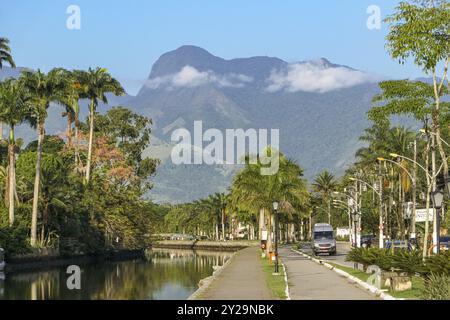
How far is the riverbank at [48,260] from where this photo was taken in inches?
2601

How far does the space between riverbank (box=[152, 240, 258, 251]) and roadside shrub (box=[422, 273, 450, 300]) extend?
105 m

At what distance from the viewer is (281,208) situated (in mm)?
71188

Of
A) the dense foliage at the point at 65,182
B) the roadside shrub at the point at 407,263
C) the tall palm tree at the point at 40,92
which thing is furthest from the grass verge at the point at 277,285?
the tall palm tree at the point at 40,92

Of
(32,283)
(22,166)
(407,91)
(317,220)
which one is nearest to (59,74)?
(22,166)

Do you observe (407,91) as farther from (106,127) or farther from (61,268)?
(106,127)

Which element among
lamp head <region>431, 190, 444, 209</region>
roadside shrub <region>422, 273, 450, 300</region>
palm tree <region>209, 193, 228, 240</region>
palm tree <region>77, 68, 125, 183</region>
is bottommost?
roadside shrub <region>422, 273, 450, 300</region>

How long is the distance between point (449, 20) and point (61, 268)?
1742 inches

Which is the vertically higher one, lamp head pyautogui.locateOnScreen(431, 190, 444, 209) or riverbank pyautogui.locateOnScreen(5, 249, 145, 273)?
lamp head pyautogui.locateOnScreen(431, 190, 444, 209)

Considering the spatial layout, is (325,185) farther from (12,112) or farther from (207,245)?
(12,112)

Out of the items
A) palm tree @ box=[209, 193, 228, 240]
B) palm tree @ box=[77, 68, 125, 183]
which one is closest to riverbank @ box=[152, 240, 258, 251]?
palm tree @ box=[209, 193, 228, 240]

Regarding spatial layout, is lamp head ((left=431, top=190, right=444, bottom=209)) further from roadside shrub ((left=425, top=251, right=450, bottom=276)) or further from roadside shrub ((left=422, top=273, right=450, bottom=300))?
roadside shrub ((left=422, top=273, right=450, bottom=300))

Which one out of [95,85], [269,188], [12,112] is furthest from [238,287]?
[95,85]

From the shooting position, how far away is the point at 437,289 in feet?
81.1

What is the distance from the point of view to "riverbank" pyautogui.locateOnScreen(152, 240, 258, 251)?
138500 mm
